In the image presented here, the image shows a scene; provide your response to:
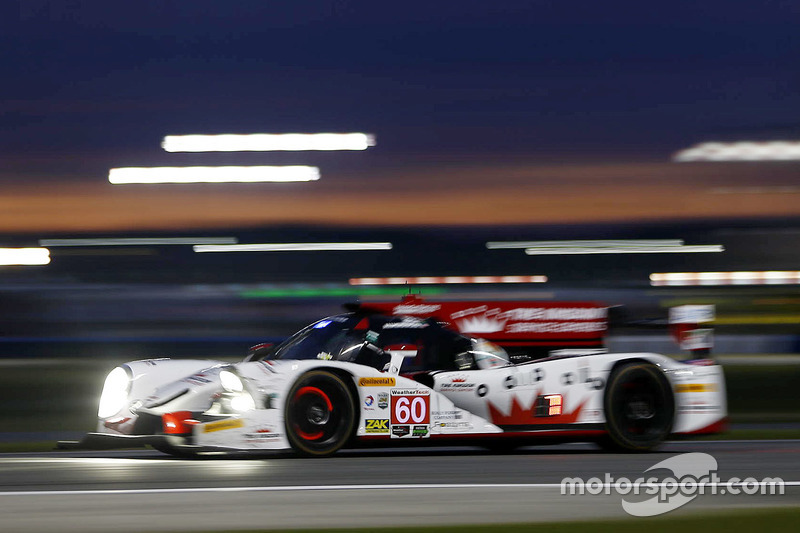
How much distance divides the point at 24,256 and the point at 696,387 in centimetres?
1974

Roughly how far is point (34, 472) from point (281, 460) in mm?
1650

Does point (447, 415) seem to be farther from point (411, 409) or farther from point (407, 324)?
point (407, 324)

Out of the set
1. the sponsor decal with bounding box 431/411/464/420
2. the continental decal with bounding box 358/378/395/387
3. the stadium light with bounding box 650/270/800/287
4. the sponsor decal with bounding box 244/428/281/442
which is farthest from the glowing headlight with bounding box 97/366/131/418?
the stadium light with bounding box 650/270/800/287

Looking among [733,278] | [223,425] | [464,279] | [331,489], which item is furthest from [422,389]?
[733,278]

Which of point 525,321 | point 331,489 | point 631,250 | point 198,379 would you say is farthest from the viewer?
point 631,250

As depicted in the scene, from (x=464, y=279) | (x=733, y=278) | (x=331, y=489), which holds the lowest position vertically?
(x=331, y=489)

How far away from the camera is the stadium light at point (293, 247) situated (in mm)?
22312

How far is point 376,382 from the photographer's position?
25.7 feet

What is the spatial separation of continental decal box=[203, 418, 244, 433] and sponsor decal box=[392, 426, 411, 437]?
1099 mm

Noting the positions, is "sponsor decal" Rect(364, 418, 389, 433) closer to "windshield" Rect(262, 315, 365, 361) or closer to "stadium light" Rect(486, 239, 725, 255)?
"windshield" Rect(262, 315, 365, 361)

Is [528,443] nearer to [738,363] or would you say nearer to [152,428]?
[152,428]

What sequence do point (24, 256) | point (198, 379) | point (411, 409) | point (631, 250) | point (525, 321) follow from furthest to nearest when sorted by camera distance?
point (24, 256)
point (631, 250)
point (525, 321)
point (411, 409)
point (198, 379)

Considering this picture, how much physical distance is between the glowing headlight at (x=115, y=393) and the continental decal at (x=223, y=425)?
0.78m

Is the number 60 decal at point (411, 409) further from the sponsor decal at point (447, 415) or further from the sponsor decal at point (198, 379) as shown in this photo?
the sponsor decal at point (198, 379)
